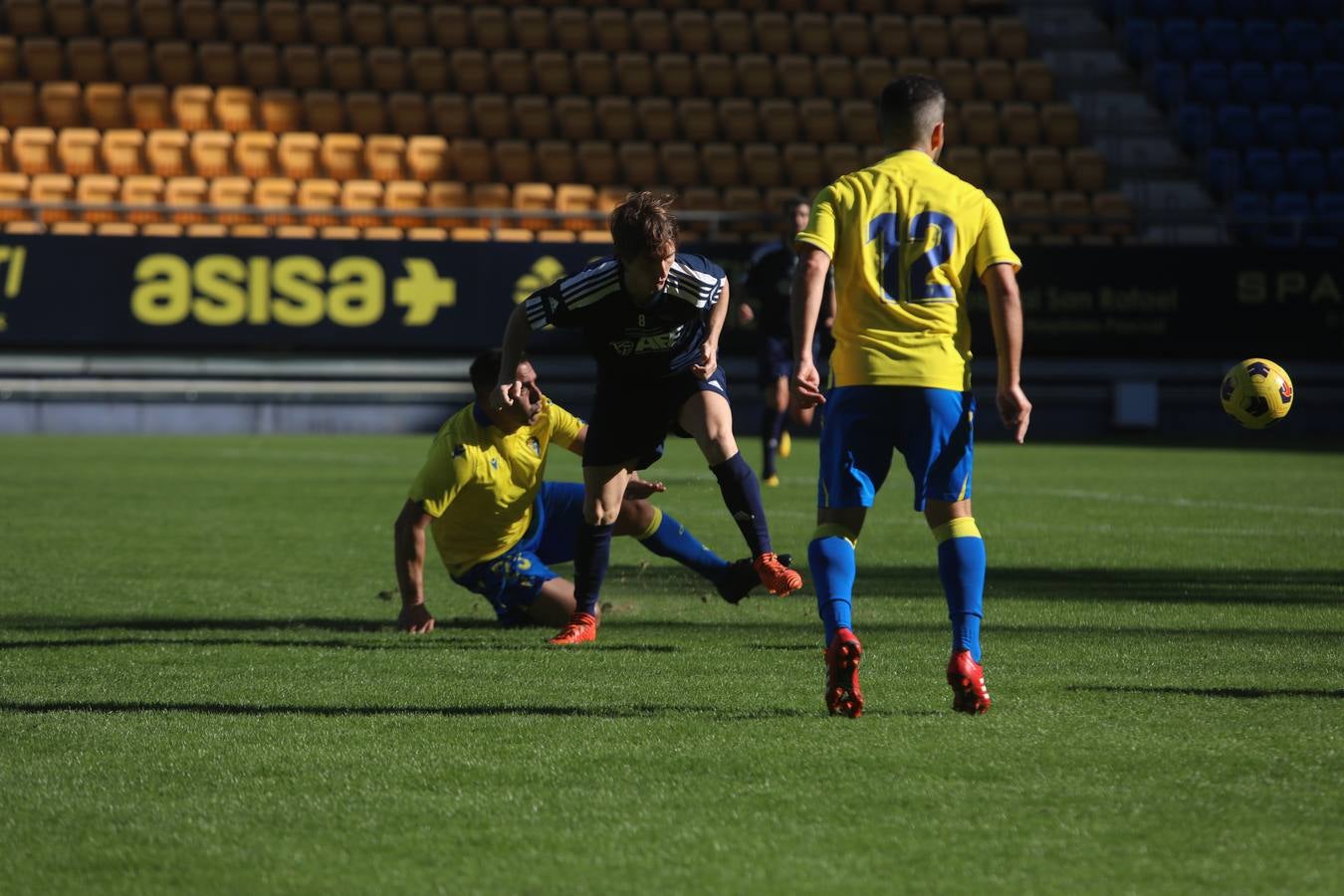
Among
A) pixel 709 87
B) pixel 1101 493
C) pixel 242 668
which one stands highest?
pixel 709 87

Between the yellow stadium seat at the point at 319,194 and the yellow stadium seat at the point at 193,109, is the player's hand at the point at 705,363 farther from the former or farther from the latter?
the yellow stadium seat at the point at 193,109

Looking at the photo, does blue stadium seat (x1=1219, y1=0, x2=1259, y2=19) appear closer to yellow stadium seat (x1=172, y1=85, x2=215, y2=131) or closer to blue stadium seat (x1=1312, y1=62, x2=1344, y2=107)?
blue stadium seat (x1=1312, y1=62, x2=1344, y2=107)

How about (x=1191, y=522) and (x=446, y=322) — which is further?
(x=446, y=322)

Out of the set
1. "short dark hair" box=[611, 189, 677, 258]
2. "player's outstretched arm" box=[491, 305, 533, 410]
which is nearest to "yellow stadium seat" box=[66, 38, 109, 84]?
"player's outstretched arm" box=[491, 305, 533, 410]

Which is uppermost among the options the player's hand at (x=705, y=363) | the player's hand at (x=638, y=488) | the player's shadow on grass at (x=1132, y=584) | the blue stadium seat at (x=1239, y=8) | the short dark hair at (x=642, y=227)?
the blue stadium seat at (x=1239, y=8)

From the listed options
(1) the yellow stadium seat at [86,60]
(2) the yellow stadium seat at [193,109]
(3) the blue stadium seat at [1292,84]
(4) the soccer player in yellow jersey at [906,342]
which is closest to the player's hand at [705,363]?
(4) the soccer player in yellow jersey at [906,342]

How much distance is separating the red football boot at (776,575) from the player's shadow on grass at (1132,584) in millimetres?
1643

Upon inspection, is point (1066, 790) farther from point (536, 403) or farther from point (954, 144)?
point (954, 144)

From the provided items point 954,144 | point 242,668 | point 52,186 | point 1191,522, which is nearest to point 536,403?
point 242,668

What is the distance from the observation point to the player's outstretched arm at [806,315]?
479 cm

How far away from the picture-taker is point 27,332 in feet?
67.6

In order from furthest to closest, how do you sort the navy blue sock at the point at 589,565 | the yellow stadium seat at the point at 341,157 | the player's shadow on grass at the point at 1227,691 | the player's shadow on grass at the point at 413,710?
1. the yellow stadium seat at the point at 341,157
2. the navy blue sock at the point at 589,565
3. the player's shadow on grass at the point at 1227,691
4. the player's shadow on grass at the point at 413,710

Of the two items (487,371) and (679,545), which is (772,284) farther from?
(487,371)

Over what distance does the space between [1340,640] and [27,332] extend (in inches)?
691
